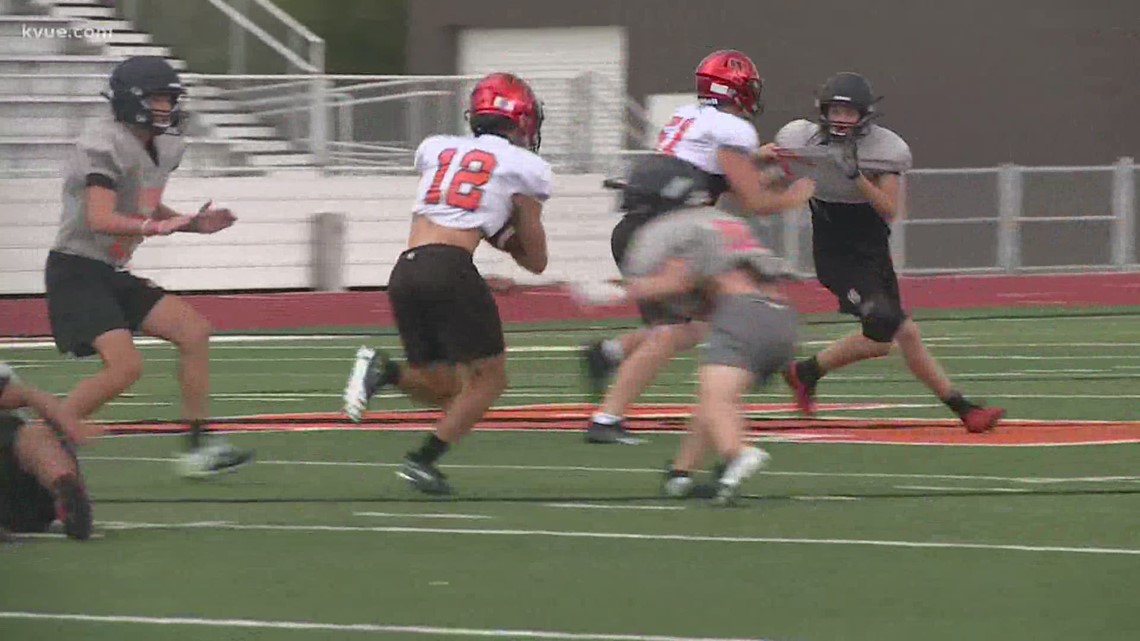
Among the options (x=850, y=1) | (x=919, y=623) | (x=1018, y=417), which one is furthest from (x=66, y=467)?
(x=850, y=1)

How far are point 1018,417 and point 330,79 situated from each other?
43.2 ft

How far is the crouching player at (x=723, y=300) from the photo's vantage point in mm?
9328

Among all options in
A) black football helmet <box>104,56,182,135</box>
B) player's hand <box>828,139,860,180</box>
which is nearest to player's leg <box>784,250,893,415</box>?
player's hand <box>828,139,860,180</box>

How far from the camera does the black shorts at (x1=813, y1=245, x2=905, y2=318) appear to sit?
1263cm

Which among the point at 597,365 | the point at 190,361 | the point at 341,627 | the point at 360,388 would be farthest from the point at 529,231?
the point at 341,627

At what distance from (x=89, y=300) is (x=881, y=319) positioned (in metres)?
3.97

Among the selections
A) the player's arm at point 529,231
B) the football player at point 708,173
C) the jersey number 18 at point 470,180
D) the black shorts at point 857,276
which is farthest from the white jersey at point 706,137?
the jersey number 18 at point 470,180

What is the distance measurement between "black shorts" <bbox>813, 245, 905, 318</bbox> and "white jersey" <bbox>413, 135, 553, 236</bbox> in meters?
2.85

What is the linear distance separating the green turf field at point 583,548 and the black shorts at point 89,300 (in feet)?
2.07

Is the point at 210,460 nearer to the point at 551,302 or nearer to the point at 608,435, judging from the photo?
the point at 608,435

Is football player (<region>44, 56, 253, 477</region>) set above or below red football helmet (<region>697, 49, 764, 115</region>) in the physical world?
below

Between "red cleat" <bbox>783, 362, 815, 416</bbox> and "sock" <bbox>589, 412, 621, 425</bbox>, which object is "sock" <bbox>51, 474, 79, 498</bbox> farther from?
"red cleat" <bbox>783, 362, 815, 416</bbox>

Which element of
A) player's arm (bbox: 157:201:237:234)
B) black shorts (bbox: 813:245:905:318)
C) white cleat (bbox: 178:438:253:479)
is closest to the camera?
player's arm (bbox: 157:201:237:234)

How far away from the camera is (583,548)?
856 centimetres
